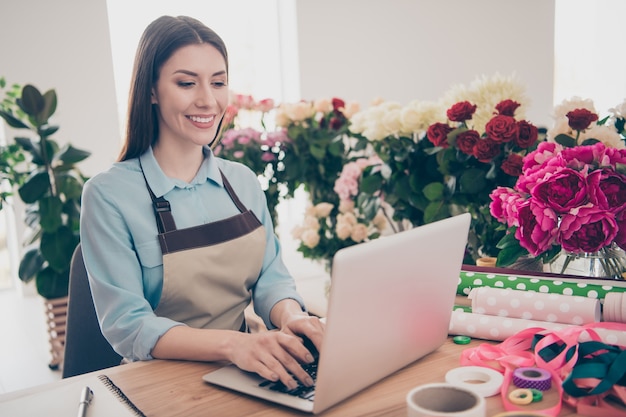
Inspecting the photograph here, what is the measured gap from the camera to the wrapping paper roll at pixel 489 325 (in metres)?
1.09

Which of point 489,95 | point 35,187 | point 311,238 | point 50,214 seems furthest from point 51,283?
point 489,95

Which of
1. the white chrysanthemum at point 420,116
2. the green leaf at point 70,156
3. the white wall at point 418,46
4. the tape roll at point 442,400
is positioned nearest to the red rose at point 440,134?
the white chrysanthemum at point 420,116

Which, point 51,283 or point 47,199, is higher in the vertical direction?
point 47,199

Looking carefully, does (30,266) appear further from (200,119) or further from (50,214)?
(200,119)

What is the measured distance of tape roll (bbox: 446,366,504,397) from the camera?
876 mm

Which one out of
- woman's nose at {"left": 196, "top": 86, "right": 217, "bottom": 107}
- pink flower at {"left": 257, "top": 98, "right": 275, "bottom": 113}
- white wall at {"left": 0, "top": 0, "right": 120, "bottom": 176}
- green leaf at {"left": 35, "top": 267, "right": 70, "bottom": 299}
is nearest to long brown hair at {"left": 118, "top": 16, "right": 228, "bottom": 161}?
woman's nose at {"left": 196, "top": 86, "right": 217, "bottom": 107}

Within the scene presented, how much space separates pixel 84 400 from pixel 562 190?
36.5 inches

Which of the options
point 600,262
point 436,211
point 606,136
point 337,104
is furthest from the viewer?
point 337,104

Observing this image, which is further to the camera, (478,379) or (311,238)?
(311,238)

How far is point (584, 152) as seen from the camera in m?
1.20

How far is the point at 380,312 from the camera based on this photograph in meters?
0.87

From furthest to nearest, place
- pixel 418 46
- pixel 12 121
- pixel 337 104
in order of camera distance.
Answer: pixel 418 46
pixel 12 121
pixel 337 104

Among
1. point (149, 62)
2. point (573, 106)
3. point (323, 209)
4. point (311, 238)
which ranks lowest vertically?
point (311, 238)

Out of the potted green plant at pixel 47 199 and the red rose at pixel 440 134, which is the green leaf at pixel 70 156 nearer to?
the potted green plant at pixel 47 199
